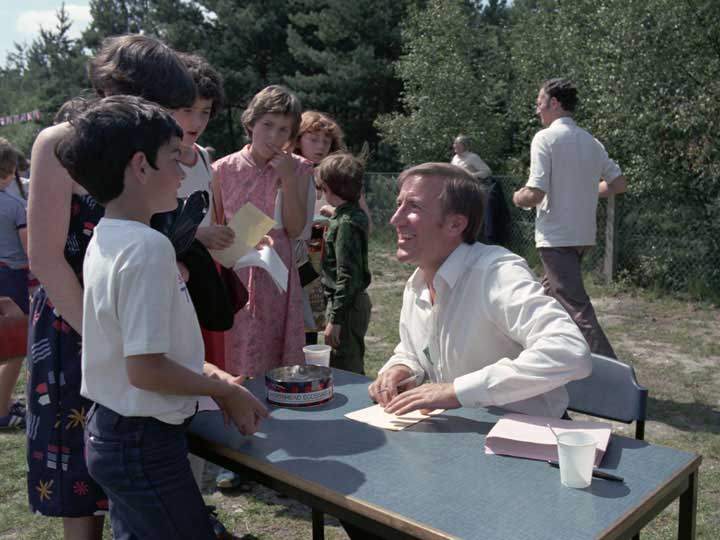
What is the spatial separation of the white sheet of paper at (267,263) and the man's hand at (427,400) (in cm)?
91

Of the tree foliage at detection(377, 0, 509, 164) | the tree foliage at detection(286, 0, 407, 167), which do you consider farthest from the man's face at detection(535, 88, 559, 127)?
the tree foliage at detection(286, 0, 407, 167)

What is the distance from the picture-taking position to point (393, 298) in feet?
27.7

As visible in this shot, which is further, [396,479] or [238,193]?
[238,193]

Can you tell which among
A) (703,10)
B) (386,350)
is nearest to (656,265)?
(703,10)

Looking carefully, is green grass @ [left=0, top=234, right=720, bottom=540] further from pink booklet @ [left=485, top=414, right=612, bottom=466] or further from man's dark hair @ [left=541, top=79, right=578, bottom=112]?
man's dark hair @ [left=541, top=79, right=578, bottom=112]

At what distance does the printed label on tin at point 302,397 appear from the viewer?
209 cm

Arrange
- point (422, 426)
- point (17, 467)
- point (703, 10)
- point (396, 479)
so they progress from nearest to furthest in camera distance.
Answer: point (396, 479) < point (422, 426) < point (17, 467) < point (703, 10)

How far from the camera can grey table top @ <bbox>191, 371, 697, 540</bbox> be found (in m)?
1.38

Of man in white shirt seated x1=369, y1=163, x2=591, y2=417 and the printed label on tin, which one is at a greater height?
man in white shirt seated x1=369, y1=163, x2=591, y2=417

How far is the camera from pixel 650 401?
477cm

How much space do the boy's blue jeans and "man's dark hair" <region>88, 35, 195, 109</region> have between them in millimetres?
808

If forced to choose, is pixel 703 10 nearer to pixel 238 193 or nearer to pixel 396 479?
pixel 238 193

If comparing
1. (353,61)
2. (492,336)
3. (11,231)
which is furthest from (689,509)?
(353,61)

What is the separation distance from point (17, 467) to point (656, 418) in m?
3.73
